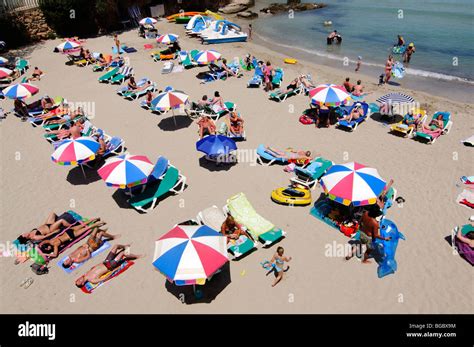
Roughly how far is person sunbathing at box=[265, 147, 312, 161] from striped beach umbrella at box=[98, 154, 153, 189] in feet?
13.4

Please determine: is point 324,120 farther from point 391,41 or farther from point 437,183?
point 391,41

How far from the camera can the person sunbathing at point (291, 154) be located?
10633 millimetres

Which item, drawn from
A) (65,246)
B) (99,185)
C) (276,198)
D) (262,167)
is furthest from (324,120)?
(65,246)

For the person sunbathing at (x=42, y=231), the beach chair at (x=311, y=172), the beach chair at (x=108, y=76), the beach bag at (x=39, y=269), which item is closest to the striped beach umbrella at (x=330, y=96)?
the beach chair at (x=311, y=172)

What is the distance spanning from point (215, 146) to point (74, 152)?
408 cm

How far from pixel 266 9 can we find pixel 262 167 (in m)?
33.1

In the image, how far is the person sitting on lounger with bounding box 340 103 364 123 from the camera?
42.2 ft

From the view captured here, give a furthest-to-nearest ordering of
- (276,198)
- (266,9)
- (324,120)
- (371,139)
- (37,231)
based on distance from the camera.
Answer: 1. (266,9)
2. (324,120)
3. (371,139)
4. (276,198)
5. (37,231)

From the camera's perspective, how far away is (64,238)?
26.5ft

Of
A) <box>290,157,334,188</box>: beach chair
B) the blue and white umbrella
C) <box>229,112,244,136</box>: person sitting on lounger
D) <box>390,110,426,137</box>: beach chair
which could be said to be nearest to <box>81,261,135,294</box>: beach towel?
the blue and white umbrella

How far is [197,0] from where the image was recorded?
35156 mm

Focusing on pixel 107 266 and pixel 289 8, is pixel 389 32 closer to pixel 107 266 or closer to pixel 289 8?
pixel 289 8

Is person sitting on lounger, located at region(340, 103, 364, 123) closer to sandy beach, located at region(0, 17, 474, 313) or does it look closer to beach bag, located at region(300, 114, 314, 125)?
sandy beach, located at region(0, 17, 474, 313)
